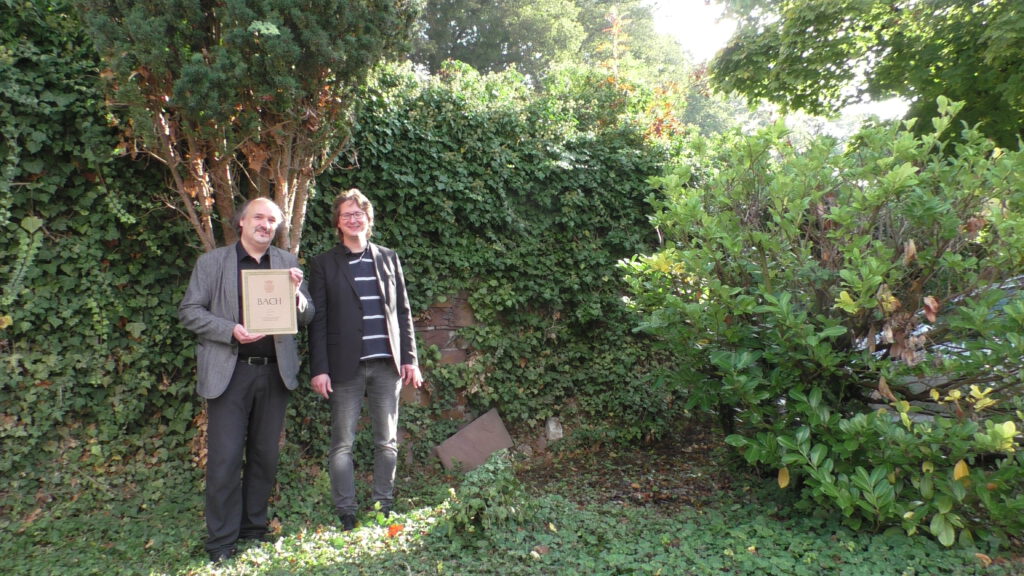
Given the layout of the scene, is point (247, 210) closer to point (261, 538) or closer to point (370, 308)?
point (370, 308)

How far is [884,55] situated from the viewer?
23.6 ft

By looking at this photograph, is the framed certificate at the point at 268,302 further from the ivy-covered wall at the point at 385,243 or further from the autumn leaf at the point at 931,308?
the autumn leaf at the point at 931,308

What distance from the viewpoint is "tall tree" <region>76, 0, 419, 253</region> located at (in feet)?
9.68

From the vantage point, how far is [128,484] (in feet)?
11.6

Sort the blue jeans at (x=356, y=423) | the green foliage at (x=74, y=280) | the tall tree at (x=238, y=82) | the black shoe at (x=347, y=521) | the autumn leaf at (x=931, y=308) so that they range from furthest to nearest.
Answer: the blue jeans at (x=356, y=423)
the black shoe at (x=347, y=521)
the green foliage at (x=74, y=280)
the tall tree at (x=238, y=82)
the autumn leaf at (x=931, y=308)

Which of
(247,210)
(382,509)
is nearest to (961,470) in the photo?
(382,509)

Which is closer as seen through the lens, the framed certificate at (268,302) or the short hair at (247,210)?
the framed certificate at (268,302)

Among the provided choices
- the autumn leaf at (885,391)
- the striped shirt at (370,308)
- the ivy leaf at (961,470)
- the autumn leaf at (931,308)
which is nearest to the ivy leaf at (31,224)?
the striped shirt at (370,308)

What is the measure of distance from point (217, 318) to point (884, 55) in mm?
7927

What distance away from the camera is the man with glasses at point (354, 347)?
3.51 meters

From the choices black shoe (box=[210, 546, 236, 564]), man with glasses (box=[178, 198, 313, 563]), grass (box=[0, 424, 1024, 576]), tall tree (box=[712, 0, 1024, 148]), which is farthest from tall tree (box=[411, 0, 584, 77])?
black shoe (box=[210, 546, 236, 564])

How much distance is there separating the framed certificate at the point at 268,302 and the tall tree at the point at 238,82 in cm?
51

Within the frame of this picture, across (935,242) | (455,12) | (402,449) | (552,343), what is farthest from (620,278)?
(455,12)

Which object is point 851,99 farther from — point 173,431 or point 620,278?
point 173,431
